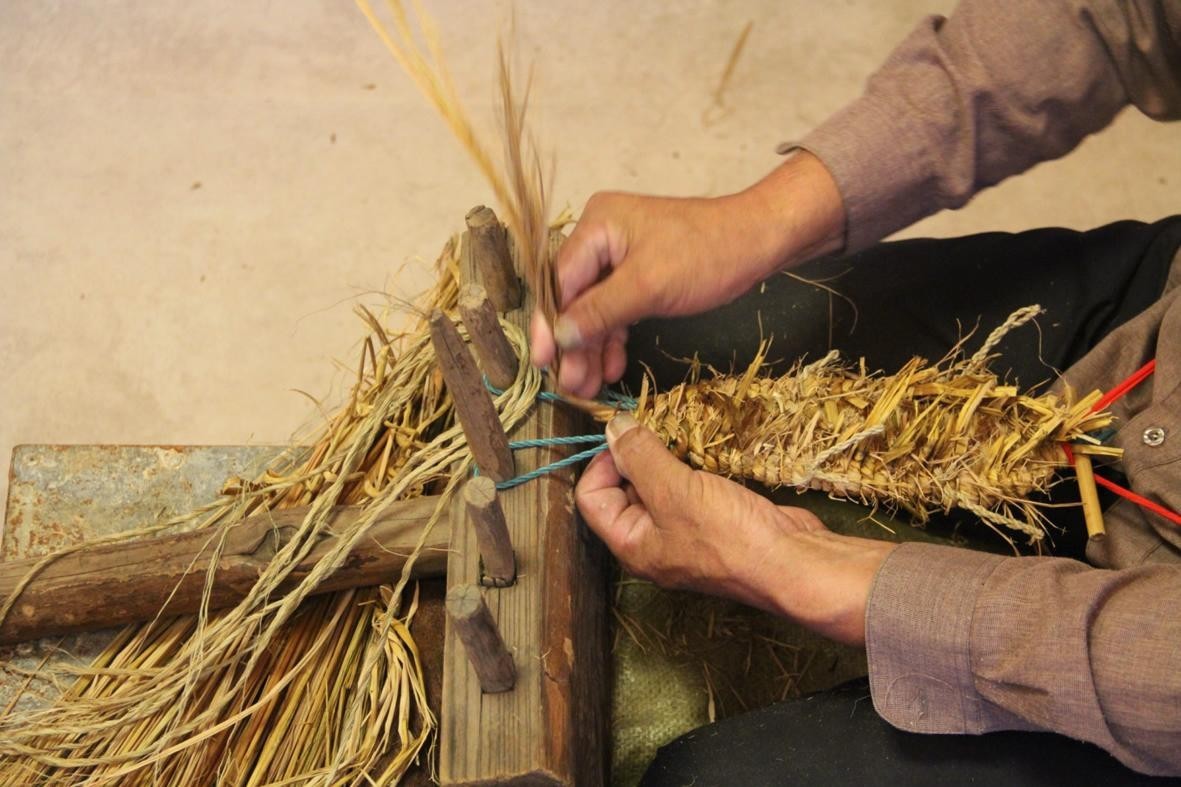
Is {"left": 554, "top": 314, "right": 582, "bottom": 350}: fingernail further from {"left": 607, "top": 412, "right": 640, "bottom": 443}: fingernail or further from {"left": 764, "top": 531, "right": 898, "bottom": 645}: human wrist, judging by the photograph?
{"left": 764, "top": 531, "right": 898, "bottom": 645}: human wrist

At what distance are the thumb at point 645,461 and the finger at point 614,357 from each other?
9 centimetres

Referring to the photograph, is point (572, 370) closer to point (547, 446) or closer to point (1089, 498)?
point (547, 446)

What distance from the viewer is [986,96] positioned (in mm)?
1099

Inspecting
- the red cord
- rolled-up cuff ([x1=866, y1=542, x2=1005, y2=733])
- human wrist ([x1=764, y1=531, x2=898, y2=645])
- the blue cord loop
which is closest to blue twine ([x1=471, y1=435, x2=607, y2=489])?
the blue cord loop

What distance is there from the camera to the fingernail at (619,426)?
3.60ft

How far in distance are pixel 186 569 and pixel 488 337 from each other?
0.44 m

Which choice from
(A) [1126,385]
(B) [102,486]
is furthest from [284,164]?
(A) [1126,385]

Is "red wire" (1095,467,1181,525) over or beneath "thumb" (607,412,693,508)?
beneath

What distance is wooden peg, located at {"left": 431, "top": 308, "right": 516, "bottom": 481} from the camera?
897 mm

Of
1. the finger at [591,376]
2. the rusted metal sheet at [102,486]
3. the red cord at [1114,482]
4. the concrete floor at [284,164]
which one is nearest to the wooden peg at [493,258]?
the finger at [591,376]

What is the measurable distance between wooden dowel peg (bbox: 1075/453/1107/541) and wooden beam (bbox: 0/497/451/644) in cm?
69

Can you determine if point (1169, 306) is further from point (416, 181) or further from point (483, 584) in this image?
point (416, 181)

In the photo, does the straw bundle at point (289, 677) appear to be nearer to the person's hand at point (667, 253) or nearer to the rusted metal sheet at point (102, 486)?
the person's hand at point (667, 253)

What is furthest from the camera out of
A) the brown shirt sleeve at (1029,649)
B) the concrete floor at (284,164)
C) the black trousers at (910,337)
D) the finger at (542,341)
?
the concrete floor at (284,164)
